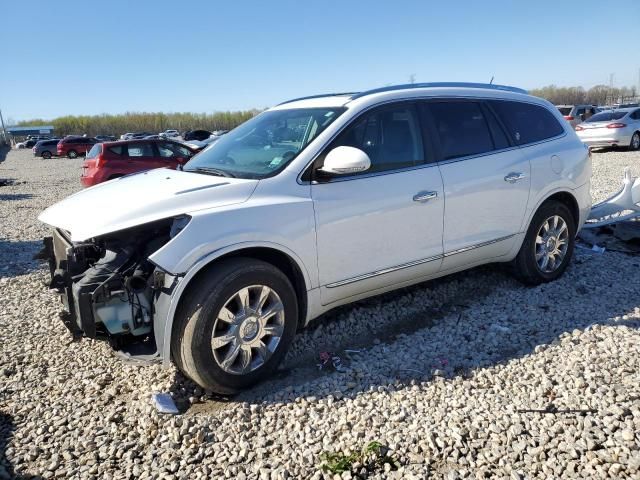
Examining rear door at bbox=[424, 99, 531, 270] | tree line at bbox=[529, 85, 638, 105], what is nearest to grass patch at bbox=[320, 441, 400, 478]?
Answer: rear door at bbox=[424, 99, 531, 270]

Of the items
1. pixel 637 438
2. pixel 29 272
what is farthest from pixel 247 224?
pixel 29 272

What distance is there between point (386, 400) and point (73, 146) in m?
43.7

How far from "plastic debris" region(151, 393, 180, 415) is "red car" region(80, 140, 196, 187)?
37.0 feet

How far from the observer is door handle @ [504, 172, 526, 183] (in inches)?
182

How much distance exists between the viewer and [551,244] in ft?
17.0

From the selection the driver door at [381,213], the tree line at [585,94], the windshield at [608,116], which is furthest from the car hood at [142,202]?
the tree line at [585,94]

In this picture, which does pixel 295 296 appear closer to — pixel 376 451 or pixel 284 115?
pixel 376 451

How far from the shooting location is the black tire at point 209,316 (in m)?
3.19

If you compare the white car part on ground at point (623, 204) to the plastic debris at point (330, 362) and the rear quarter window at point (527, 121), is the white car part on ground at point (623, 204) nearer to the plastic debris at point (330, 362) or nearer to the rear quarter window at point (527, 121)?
the rear quarter window at point (527, 121)

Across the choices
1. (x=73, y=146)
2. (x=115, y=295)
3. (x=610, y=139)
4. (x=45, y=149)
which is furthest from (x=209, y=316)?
(x=45, y=149)

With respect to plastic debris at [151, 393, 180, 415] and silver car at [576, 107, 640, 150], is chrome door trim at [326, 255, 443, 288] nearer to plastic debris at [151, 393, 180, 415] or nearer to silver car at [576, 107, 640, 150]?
plastic debris at [151, 393, 180, 415]

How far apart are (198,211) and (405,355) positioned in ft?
6.14

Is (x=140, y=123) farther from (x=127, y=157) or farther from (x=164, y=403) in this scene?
(x=164, y=403)

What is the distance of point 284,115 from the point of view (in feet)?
14.6
